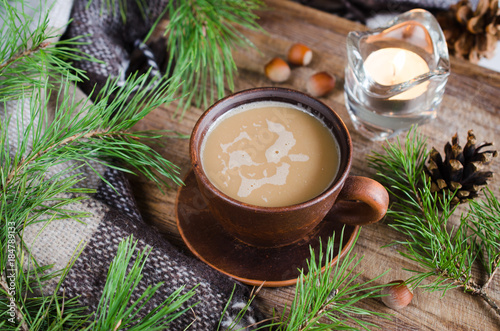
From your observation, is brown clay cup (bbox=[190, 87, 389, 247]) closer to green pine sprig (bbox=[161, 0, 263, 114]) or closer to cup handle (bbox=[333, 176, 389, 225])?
cup handle (bbox=[333, 176, 389, 225])

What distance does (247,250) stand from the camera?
811mm

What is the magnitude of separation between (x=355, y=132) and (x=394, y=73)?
0.52ft

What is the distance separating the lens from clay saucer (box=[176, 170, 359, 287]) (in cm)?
78

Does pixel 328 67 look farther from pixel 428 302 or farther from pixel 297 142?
pixel 428 302

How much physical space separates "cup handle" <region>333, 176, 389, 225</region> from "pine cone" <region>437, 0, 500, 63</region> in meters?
0.86

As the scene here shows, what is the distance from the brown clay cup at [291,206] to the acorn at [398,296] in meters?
0.12

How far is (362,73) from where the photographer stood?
94cm

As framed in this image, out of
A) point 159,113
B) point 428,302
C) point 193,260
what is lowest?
point 428,302

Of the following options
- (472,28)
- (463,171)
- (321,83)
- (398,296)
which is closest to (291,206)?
(398,296)

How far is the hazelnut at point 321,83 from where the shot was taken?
1078 millimetres

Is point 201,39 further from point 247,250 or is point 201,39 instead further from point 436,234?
point 436,234

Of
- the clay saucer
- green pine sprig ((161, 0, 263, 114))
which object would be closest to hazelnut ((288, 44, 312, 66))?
green pine sprig ((161, 0, 263, 114))

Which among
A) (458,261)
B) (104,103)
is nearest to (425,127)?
(458,261)

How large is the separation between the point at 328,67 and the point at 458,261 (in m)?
0.59
